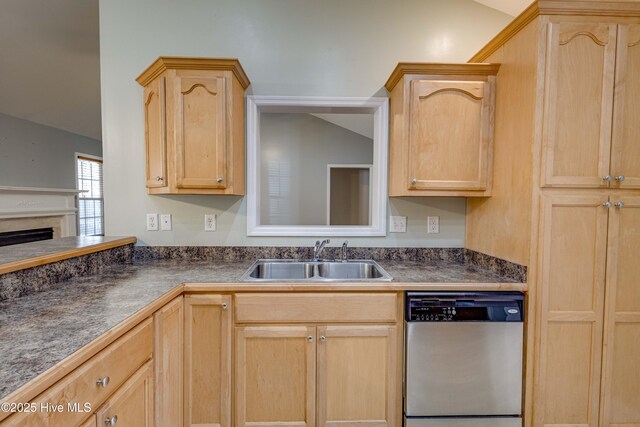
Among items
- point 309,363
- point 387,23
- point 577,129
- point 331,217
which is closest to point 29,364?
point 309,363

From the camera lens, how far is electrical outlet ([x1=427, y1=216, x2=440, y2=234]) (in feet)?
7.14

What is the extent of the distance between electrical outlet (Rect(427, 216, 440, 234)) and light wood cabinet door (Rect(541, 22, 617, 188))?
779 millimetres

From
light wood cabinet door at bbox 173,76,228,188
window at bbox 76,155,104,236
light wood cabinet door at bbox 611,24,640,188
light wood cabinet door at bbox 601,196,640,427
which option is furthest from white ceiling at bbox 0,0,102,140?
light wood cabinet door at bbox 601,196,640,427

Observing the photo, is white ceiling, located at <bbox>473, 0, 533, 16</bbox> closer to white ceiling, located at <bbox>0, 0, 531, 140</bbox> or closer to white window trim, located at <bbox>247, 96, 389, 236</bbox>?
white ceiling, located at <bbox>0, 0, 531, 140</bbox>

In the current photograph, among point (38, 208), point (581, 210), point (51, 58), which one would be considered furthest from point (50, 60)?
point (581, 210)

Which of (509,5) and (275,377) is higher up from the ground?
(509,5)

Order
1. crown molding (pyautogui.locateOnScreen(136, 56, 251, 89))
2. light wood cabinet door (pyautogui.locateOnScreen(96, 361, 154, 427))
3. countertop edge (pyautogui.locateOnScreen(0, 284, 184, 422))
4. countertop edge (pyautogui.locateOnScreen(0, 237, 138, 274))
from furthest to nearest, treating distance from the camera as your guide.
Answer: crown molding (pyautogui.locateOnScreen(136, 56, 251, 89)) → countertop edge (pyautogui.locateOnScreen(0, 237, 138, 274)) → light wood cabinet door (pyautogui.locateOnScreen(96, 361, 154, 427)) → countertop edge (pyautogui.locateOnScreen(0, 284, 184, 422))

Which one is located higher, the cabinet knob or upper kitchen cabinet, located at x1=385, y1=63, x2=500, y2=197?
upper kitchen cabinet, located at x1=385, y1=63, x2=500, y2=197

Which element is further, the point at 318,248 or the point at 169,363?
the point at 318,248

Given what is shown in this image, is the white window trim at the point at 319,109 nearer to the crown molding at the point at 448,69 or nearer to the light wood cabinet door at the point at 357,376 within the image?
the crown molding at the point at 448,69

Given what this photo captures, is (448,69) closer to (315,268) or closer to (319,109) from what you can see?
(319,109)

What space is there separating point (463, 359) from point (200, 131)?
74.9 inches

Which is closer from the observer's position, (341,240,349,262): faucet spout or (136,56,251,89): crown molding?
(136,56,251,89): crown molding

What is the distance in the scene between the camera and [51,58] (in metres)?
3.27
